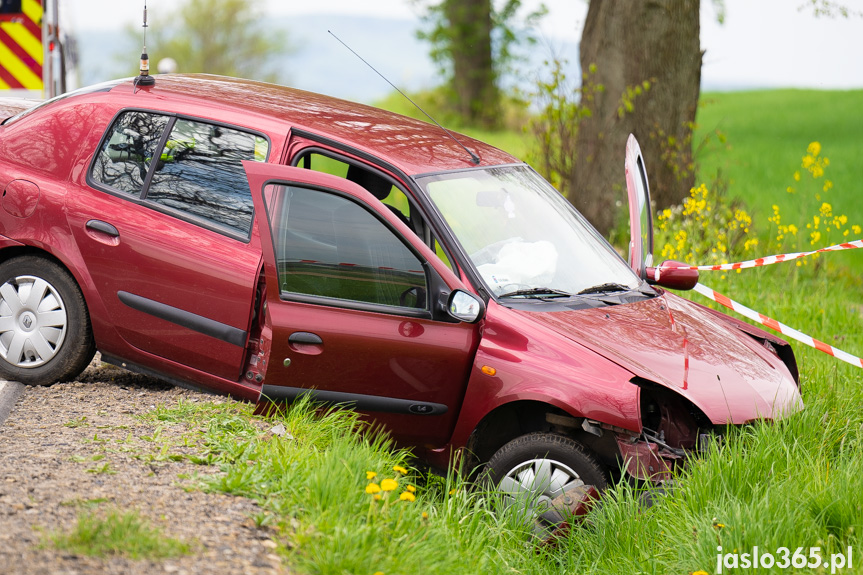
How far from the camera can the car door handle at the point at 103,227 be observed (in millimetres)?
4891

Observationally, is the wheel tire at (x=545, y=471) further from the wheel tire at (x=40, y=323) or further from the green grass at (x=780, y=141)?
the green grass at (x=780, y=141)

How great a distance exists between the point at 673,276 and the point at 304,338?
7.34 feet

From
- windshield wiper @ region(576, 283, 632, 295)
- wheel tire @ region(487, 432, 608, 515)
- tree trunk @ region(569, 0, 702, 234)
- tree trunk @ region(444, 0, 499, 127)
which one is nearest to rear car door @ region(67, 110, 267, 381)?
wheel tire @ region(487, 432, 608, 515)

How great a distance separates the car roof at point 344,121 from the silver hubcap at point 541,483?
1.58 m

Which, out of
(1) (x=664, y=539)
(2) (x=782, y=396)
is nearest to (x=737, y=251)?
(2) (x=782, y=396)

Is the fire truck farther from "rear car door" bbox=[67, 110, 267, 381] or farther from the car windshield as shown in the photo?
the car windshield

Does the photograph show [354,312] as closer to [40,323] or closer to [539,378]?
[539,378]

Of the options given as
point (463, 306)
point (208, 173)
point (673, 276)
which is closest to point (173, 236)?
point (208, 173)

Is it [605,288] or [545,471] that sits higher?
[605,288]

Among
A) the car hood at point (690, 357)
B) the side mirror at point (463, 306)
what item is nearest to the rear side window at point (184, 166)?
the side mirror at point (463, 306)

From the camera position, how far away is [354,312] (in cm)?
437

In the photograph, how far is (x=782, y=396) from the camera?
4406 mm

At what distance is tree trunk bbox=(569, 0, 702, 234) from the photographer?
9.95 m

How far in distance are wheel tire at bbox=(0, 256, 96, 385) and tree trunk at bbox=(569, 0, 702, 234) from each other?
6.67 m
